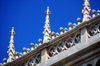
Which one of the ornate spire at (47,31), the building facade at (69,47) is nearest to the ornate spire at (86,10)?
the building facade at (69,47)

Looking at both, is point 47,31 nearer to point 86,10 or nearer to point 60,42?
point 60,42

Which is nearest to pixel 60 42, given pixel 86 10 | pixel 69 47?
pixel 69 47

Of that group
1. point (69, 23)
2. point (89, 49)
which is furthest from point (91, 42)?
point (69, 23)

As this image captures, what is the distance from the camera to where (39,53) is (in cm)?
3641

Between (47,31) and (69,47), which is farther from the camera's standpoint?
(47,31)

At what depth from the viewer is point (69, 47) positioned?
3500 cm

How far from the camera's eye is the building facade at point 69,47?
1324 inches

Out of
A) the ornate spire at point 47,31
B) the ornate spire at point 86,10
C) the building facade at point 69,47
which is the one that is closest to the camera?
the building facade at point 69,47

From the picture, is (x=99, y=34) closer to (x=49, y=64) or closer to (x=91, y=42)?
(x=91, y=42)

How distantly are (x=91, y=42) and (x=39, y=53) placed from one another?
4.03 metres

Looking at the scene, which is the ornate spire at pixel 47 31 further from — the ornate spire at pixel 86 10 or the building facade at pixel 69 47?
the ornate spire at pixel 86 10

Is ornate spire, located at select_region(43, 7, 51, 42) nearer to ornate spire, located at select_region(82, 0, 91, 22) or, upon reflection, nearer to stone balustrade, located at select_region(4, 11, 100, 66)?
stone balustrade, located at select_region(4, 11, 100, 66)

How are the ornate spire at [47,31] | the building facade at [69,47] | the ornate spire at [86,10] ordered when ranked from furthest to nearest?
the ornate spire at [47,31] < the ornate spire at [86,10] < the building facade at [69,47]

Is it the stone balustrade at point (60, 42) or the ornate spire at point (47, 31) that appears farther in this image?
the ornate spire at point (47, 31)
